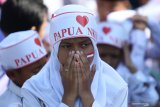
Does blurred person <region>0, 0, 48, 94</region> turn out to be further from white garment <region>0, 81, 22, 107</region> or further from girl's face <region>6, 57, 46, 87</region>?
white garment <region>0, 81, 22, 107</region>

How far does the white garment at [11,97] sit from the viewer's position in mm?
5203

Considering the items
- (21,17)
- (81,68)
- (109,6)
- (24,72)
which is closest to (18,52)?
(24,72)

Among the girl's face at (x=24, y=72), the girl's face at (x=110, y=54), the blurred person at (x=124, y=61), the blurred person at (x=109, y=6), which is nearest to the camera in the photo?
the girl's face at (x=24, y=72)

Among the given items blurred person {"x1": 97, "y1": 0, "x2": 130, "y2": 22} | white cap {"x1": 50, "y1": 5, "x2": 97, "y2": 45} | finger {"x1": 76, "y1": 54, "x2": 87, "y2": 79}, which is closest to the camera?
finger {"x1": 76, "y1": 54, "x2": 87, "y2": 79}

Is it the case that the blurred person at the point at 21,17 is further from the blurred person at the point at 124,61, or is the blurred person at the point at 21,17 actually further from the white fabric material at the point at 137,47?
the white fabric material at the point at 137,47

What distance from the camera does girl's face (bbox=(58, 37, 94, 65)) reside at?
460cm

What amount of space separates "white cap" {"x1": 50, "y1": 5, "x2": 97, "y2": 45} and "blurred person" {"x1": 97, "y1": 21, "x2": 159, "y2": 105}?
187 cm

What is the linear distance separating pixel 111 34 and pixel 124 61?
334mm

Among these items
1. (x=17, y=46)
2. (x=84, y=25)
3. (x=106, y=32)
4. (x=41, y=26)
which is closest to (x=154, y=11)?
(x=106, y=32)

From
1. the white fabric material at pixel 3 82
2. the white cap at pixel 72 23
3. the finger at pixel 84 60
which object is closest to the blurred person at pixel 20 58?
the white fabric material at pixel 3 82

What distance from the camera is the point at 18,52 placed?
18.9 ft

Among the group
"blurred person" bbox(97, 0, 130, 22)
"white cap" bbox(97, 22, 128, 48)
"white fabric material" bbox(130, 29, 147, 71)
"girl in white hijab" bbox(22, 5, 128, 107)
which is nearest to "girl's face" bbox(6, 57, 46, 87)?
"girl in white hijab" bbox(22, 5, 128, 107)

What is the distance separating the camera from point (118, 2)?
779 centimetres

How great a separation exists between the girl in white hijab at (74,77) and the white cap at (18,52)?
95 cm
